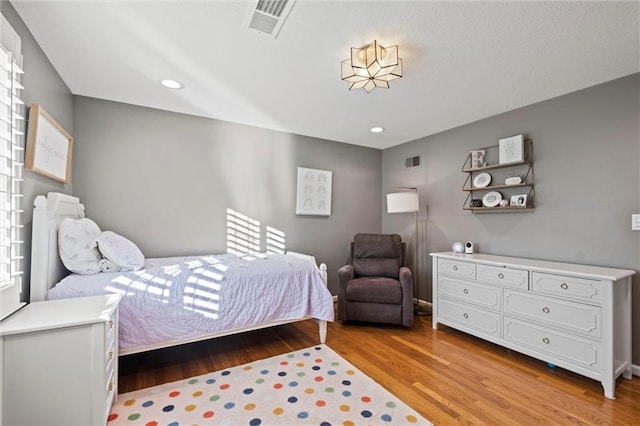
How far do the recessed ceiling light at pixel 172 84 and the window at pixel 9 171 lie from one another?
0.98 meters

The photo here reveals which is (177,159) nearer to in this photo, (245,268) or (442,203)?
(245,268)

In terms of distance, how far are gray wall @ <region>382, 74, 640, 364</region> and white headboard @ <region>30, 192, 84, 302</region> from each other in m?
3.89

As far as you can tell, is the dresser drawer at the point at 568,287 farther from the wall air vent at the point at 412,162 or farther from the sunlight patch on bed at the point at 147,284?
the sunlight patch on bed at the point at 147,284

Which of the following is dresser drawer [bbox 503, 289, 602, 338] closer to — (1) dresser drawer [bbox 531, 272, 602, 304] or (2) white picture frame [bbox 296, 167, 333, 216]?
(1) dresser drawer [bbox 531, 272, 602, 304]

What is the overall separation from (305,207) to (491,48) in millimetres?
2671

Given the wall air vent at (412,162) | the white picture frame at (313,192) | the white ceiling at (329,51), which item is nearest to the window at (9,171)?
the white ceiling at (329,51)

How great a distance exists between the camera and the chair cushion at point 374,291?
126 inches

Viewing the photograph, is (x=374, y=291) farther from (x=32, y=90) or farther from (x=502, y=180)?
(x=32, y=90)

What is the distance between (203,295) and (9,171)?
1.36m

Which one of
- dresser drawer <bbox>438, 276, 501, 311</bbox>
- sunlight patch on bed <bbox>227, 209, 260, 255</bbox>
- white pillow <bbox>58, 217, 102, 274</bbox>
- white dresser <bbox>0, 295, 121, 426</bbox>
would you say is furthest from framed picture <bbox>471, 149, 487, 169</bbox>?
white pillow <bbox>58, 217, 102, 274</bbox>

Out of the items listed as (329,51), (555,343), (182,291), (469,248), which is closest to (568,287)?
(555,343)

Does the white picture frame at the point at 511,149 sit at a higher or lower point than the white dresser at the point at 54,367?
higher

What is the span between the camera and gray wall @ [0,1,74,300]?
175 cm

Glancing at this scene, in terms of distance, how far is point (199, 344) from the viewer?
9.11 feet
